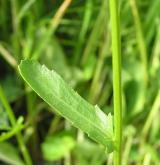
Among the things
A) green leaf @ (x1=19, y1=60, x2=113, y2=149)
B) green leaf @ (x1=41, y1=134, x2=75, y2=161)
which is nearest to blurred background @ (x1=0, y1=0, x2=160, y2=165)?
green leaf @ (x1=41, y1=134, x2=75, y2=161)

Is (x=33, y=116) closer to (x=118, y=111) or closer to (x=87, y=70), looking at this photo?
(x=87, y=70)

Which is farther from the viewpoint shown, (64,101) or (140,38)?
(140,38)

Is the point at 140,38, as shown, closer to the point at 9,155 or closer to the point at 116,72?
the point at 9,155

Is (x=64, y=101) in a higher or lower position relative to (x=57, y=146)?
higher

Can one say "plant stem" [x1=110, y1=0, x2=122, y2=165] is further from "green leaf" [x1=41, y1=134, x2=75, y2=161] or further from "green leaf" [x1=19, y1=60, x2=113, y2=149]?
"green leaf" [x1=41, y1=134, x2=75, y2=161]

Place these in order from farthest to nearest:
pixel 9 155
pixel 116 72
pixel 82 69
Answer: pixel 82 69, pixel 9 155, pixel 116 72

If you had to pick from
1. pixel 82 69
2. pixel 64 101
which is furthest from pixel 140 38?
pixel 64 101

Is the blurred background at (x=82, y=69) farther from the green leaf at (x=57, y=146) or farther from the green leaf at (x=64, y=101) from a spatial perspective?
the green leaf at (x=64, y=101)
